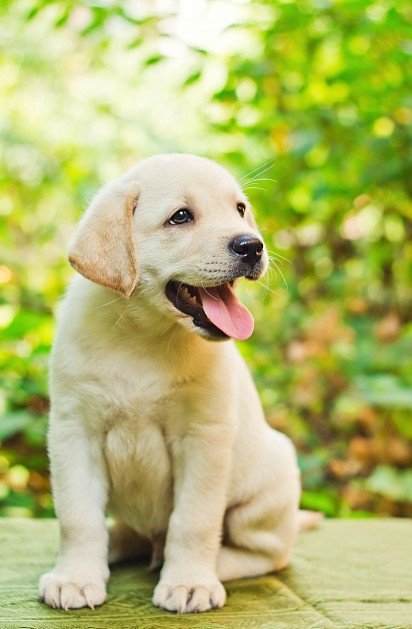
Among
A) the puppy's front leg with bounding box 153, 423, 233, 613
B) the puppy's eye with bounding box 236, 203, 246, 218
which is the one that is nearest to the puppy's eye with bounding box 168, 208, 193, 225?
the puppy's eye with bounding box 236, 203, 246, 218

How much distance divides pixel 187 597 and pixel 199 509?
0.25 metres

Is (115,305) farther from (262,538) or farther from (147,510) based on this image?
(262,538)

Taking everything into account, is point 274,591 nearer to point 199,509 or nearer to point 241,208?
point 199,509

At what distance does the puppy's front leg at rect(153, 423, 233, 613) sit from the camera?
242 centimetres

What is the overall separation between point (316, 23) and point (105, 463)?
3469 mm

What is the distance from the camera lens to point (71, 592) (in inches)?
90.8

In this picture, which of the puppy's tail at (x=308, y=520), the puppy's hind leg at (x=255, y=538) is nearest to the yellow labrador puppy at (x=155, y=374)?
the puppy's hind leg at (x=255, y=538)

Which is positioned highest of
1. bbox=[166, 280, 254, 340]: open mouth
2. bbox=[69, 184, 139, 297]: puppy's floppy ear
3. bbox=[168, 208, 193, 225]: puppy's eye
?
bbox=[168, 208, 193, 225]: puppy's eye

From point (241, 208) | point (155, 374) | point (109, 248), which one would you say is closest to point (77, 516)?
point (155, 374)

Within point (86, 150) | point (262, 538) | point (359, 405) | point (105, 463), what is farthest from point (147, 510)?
point (86, 150)

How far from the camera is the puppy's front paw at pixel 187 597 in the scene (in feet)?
7.62

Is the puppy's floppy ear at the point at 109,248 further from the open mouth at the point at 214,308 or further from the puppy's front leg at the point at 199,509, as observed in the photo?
the puppy's front leg at the point at 199,509

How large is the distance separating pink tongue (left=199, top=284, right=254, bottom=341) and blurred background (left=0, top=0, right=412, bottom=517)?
1.34 m

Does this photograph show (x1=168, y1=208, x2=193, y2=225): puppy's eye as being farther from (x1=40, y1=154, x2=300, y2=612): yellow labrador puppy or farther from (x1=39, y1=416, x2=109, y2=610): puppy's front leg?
(x1=39, y1=416, x2=109, y2=610): puppy's front leg
